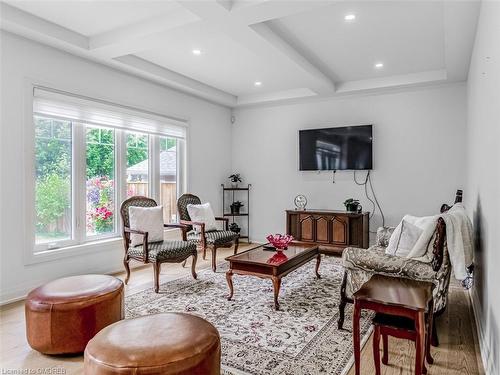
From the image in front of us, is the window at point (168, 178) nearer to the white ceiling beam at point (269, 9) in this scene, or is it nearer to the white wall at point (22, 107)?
the white wall at point (22, 107)

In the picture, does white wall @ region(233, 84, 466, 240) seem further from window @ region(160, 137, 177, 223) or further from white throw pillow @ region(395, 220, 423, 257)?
white throw pillow @ region(395, 220, 423, 257)

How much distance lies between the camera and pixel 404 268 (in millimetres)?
2566

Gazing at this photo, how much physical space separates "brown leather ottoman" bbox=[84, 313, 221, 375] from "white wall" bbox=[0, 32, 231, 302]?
226cm

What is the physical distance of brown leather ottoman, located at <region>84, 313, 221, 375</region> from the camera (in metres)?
1.57

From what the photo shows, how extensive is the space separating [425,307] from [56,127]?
3.98m

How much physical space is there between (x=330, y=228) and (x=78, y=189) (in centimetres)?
361

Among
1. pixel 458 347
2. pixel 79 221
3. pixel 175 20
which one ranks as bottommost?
pixel 458 347

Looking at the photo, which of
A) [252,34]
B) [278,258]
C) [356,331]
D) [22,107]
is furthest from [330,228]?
[22,107]

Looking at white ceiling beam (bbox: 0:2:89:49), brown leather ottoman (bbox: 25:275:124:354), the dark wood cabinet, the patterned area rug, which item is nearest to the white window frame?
white ceiling beam (bbox: 0:2:89:49)

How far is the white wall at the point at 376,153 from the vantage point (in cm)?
511

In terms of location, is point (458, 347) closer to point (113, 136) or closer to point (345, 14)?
point (345, 14)

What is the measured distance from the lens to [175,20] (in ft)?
10.6

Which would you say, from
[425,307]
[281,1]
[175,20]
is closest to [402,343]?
Result: [425,307]

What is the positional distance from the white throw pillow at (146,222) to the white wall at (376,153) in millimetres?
2779
